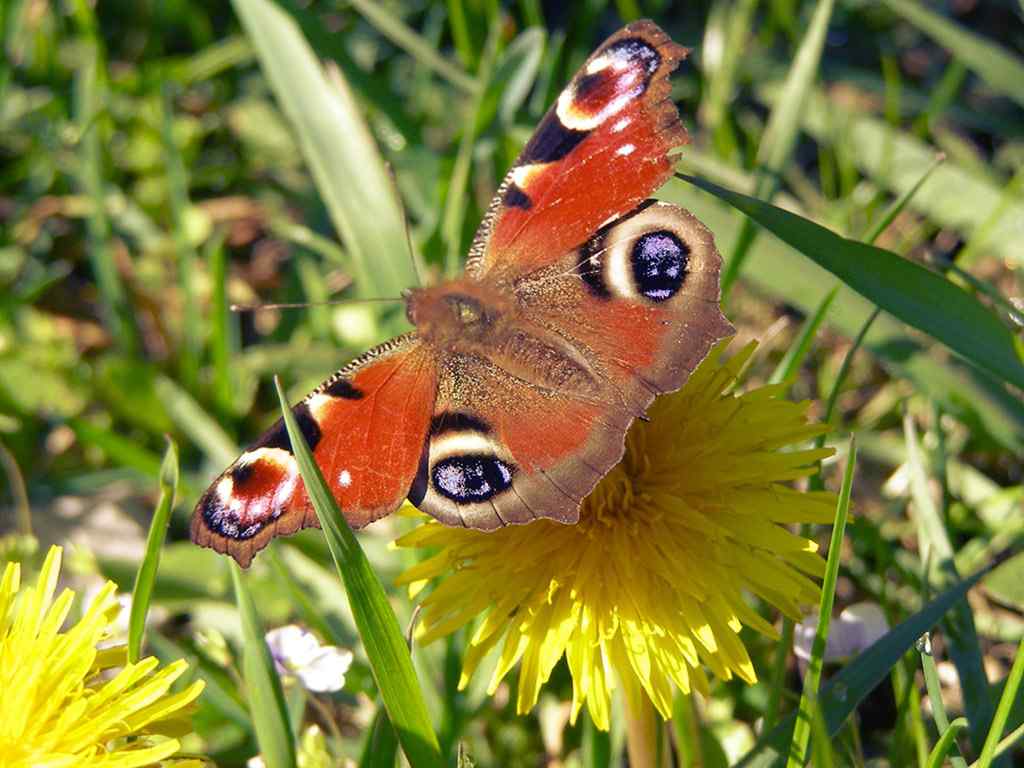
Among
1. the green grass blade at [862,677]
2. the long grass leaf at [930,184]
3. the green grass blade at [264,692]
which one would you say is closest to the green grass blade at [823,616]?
the green grass blade at [862,677]

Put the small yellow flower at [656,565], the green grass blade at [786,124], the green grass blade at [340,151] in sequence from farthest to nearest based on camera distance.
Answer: the green grass blade at [340,151] → the green grass blade at [786,124] → the small yellow flower at [656,565]

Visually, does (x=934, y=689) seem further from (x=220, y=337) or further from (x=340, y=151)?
(x=220, y=337)

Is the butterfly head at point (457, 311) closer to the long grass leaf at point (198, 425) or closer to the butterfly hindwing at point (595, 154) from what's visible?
the butterfly hindwing at point (595, 154)

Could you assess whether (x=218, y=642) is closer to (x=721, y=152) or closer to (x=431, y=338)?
(x=431, y=338)

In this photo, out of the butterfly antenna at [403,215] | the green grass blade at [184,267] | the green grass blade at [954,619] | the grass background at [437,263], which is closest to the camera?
the green grass blade at [954,619]

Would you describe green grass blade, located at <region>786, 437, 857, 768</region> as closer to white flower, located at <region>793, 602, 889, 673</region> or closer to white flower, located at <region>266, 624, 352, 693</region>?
white flower, located at <region>793, 602, 889, 673</region>

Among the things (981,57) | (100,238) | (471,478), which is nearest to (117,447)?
(100,238)

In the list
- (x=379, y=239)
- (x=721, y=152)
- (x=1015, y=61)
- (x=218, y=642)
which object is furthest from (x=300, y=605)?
(x=1015, y=61)
